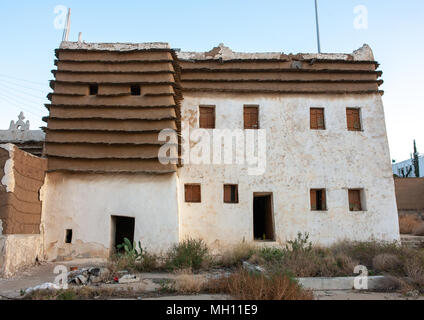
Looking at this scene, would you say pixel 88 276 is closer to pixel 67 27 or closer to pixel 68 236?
pixel 68 236

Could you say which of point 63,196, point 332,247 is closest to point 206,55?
point 63,196

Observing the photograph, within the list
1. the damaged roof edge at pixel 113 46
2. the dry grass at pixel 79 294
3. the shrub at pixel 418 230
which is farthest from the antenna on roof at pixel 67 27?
the shrub at pixel 418 230

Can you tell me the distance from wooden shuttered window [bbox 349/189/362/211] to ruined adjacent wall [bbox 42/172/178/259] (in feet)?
22.3

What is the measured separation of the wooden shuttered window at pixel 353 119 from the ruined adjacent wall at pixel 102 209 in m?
7.44

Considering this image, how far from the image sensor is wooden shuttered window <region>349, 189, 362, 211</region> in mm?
13180

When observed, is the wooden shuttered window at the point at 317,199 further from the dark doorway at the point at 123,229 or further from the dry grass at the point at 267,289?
the dry grass at the point at 267,289

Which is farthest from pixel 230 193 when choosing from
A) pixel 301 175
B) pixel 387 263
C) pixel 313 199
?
pixel 387 263

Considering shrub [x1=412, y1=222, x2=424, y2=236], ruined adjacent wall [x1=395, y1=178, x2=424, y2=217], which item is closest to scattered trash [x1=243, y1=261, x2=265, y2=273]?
shrub [x1=412, y1=222, x2=424, y2=236]

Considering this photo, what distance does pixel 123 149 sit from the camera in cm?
1150

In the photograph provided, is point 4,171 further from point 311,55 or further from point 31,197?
point 311,55

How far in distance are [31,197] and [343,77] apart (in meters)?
12.2

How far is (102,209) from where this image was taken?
1116 centimetres

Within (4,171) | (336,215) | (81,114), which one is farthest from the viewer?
(336,215)

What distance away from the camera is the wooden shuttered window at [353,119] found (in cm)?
1380
